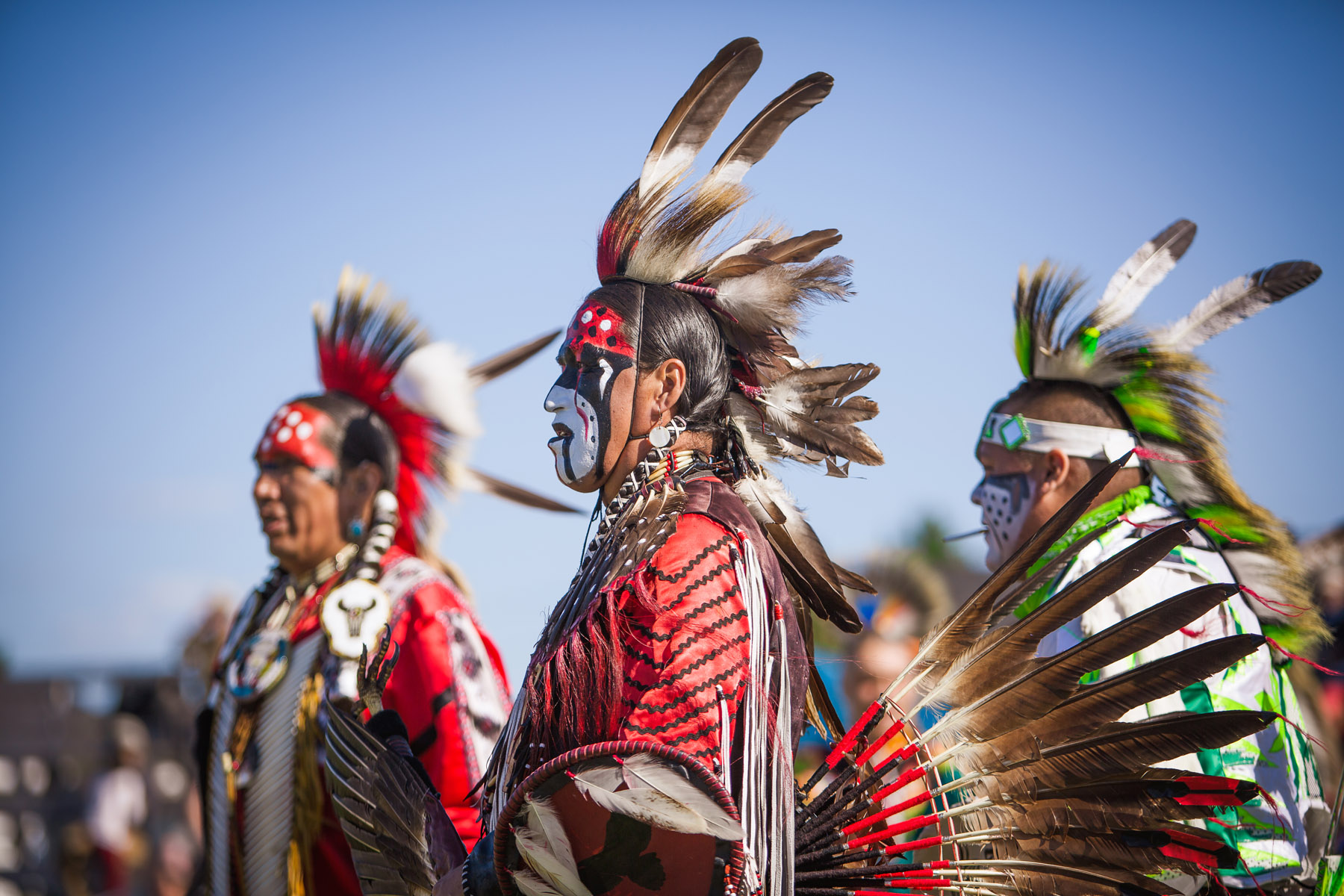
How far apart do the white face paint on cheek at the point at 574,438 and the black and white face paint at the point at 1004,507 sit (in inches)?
63.2

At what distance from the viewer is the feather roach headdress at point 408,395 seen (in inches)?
163

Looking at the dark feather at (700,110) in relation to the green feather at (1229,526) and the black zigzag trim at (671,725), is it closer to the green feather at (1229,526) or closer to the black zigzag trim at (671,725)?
the black zigzag trim at (671,725)

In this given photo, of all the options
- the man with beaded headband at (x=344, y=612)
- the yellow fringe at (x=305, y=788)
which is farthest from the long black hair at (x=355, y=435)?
the yellow fringe at (x=305, y=788)

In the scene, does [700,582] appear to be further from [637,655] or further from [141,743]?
[141,743]

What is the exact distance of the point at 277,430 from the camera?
392cm

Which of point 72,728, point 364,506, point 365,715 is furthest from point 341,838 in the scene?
point 72,728

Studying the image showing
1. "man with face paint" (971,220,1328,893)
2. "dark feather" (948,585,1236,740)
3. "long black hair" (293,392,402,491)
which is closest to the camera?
"dark feather" (948,585,1236,740)

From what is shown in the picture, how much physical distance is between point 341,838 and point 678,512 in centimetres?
205

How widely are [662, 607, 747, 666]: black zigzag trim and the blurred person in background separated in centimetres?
902

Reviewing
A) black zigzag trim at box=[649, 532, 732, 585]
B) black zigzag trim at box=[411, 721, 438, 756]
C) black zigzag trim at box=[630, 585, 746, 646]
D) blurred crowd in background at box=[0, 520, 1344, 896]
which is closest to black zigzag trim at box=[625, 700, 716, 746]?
black zigzag trim at box=[630, 585, 746, 646]

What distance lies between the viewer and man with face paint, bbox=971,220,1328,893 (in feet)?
9.93

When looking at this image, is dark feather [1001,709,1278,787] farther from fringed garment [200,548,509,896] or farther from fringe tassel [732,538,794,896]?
fringed garment [200,548,509,896]

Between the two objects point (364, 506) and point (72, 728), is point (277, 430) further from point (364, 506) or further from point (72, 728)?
point (72, 728)

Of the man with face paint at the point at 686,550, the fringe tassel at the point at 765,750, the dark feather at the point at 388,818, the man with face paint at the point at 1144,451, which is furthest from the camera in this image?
the man with face paint at the point at 1144,451
